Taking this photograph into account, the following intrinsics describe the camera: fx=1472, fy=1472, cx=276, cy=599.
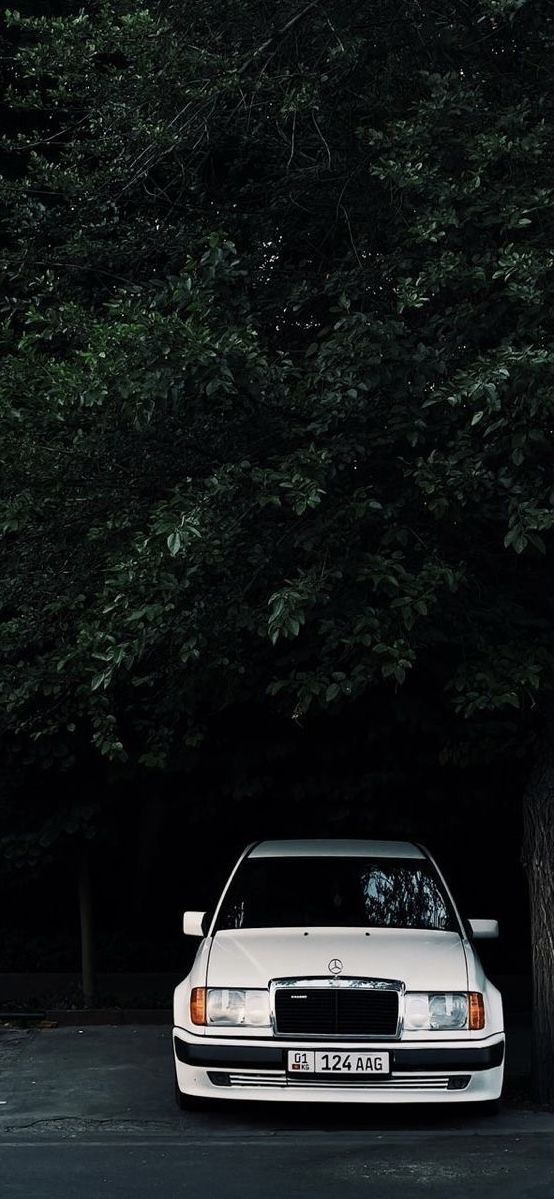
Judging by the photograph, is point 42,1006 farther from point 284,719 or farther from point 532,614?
point 532,614

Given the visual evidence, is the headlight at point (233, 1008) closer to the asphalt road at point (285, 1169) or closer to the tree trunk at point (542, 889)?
the asphalt road at point (285, 1169)

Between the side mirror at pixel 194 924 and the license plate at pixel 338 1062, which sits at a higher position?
the side mirror at pixel 194 924

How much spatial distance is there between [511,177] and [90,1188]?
5.60 metres

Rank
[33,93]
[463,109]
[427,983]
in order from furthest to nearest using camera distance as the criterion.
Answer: [33,93], [463,109], [427,983]

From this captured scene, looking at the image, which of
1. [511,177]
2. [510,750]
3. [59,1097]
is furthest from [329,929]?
[511,177]

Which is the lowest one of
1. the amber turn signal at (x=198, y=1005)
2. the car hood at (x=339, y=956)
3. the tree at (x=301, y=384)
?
the amber turn signal at (x=198, y=1005)

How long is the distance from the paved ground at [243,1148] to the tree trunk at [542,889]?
0.52m

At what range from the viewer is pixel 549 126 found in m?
8.00

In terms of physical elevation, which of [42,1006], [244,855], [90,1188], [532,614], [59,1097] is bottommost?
[42,1006]

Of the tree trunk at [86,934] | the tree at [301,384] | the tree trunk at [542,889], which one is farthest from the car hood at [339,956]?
the tree trunk at [86,934]

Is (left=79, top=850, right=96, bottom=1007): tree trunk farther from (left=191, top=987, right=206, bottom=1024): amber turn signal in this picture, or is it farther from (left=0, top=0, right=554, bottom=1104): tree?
(left=191, top=987, right=206, bottom=1024): amber turn signal

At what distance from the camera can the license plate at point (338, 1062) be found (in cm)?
740

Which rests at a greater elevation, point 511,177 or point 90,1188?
point 511,177

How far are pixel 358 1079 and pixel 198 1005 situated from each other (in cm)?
91
